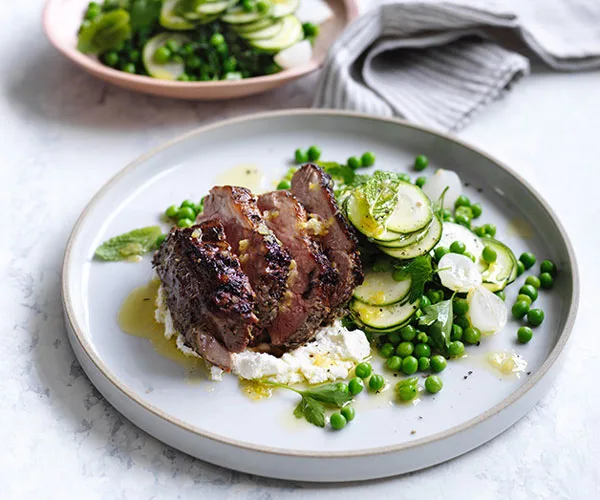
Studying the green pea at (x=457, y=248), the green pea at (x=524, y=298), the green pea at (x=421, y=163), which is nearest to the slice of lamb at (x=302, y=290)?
the green pea at (x=457, y=248)

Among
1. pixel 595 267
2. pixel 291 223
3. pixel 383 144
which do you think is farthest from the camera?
pixel 383 144

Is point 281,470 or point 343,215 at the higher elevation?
point 343,215

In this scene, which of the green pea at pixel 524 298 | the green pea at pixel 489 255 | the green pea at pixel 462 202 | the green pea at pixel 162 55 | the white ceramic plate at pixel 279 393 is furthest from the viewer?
the green pea at pixel 162 55

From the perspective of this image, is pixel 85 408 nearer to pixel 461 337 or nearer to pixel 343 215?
pixel 343 215

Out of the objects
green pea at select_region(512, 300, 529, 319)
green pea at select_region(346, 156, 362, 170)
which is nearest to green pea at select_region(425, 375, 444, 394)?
green pea at select_region(512, 300, 529, 319)

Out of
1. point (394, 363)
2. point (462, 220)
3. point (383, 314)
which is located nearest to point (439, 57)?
point (462, 220)

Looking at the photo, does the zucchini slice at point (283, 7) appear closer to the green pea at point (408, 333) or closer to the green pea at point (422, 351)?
the green pea at point (408, 333)

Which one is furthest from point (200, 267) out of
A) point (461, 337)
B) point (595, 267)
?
point (595, 267)

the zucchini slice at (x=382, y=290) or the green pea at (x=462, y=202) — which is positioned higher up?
the zucchini slice at (x=382, y=290)

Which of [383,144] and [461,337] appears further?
[383,144]
